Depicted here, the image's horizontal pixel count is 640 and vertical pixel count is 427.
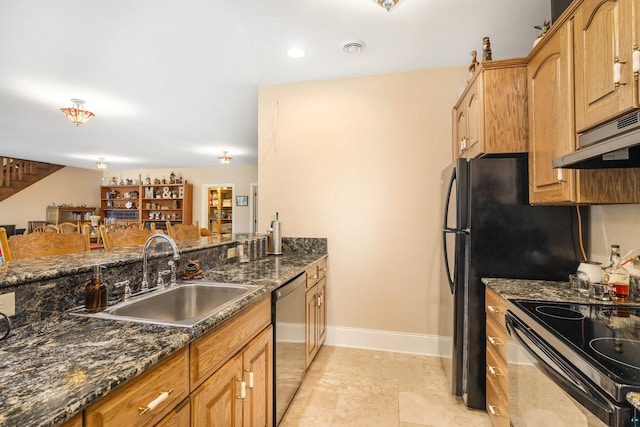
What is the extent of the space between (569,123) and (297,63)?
6.65 feet

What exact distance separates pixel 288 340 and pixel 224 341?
0.74 m

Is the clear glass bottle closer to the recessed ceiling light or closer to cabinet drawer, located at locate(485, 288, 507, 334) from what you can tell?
cabinet drawer, located at locate(485, 288, 507, 334)

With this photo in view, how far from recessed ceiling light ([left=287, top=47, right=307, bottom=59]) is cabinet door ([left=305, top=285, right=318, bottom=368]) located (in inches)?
74.0

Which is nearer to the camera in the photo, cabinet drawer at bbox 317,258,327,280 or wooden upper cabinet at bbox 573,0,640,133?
wooden upper cabinet at bbox 573,0,640,133

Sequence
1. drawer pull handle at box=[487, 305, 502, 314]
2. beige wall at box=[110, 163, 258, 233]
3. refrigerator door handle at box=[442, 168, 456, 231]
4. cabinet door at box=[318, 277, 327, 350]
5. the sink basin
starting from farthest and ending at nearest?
beige wall at box=[110, 163, 258, 233], cabinet door at box=[318, 277, 327, 350], refrigerator door handle at box=[442, 168, 456, 231], drawer pull handle at box=[487, 305, 502, 314], the sink basin

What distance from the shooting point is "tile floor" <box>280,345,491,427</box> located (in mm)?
1823

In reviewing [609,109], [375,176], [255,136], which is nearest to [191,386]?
[609,109]

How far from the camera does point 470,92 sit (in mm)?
2154

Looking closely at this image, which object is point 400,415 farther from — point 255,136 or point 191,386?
point 255,136

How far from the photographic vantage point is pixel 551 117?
60.9 inches

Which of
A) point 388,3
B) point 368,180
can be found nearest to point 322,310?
point 368,180

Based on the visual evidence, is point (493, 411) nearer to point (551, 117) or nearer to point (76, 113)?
point (551, 117)

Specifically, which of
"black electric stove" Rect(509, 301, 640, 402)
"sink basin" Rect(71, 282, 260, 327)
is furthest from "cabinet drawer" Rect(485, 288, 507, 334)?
"sink basin" Rect(71, 282, 260, 327)

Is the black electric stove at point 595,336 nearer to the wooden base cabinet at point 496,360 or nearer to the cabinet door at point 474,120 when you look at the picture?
the wooden base cabinet at point 496,360
